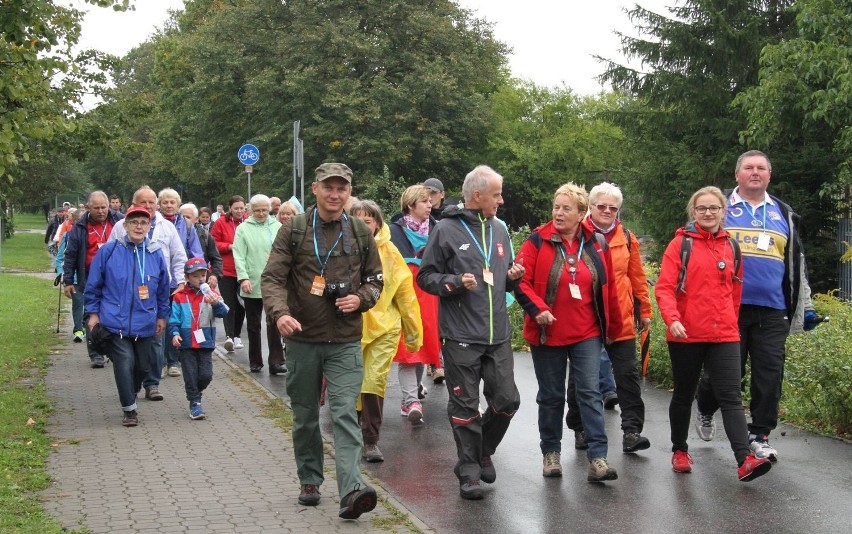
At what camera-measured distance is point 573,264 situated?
746cm

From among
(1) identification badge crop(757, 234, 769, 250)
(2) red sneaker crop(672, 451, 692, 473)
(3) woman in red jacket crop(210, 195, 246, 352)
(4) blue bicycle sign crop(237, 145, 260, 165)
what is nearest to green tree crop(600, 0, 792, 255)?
(4) blue bicycle sign crop(237, 145, 260, 165)

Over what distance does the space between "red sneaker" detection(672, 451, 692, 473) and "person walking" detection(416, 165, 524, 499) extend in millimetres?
1242

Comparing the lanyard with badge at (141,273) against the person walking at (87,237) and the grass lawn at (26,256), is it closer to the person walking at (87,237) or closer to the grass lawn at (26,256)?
the person walking at (87,237)

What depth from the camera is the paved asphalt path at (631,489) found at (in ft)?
20.9

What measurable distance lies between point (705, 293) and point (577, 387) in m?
1.01

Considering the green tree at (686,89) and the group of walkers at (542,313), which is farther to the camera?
the green tree at (686,89)

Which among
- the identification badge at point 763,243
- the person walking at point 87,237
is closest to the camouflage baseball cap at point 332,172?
the identification badge at point 763,243

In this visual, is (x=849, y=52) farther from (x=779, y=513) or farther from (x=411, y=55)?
(x=411, y=55)

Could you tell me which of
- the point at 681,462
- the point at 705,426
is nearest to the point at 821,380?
the point at 705,426

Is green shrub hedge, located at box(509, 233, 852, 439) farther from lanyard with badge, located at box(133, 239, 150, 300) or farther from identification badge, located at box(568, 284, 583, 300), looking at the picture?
lanyard with badge, located at box(133, 239, 150, 300)

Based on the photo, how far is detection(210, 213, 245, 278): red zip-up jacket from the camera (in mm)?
14508

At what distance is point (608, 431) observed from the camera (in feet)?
30.0

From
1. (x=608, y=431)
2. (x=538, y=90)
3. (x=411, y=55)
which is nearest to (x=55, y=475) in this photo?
(x=608, y=431)

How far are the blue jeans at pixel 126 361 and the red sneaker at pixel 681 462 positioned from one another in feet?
15.2
